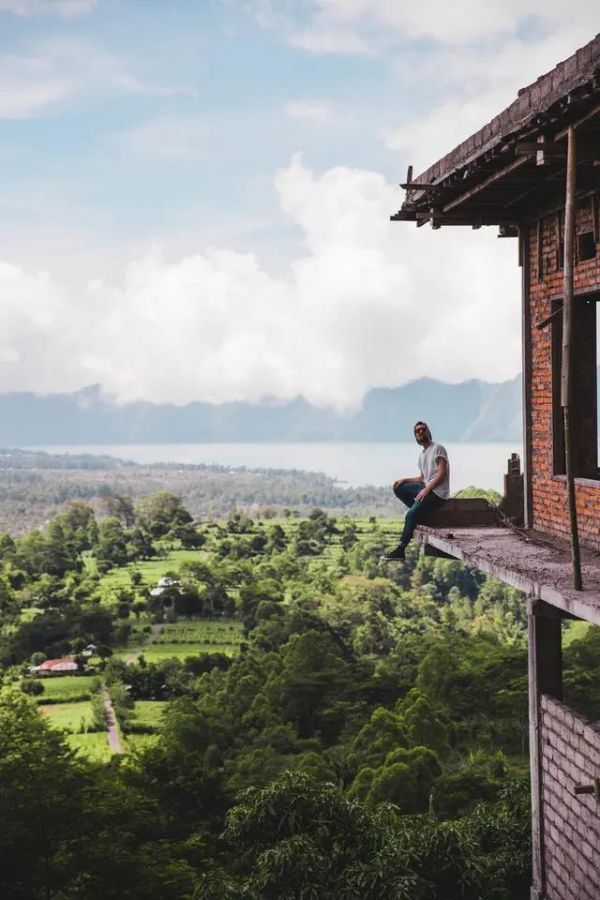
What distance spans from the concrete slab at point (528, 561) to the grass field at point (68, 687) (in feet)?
Result: 151

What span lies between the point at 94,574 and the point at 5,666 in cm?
1844

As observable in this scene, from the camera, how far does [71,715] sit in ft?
161

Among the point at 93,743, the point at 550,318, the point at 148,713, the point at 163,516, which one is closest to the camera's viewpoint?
the point at 550,318

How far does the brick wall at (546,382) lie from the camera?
7277 mm

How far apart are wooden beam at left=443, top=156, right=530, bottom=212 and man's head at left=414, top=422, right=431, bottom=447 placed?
1719 millimetres

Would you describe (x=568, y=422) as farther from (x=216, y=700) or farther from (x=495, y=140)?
(x=216, y=700)

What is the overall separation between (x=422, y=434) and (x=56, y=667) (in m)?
50.9

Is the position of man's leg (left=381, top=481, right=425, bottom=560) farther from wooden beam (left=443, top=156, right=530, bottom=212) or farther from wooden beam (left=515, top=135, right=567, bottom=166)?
wooden beam (left=515, top=135, right=567, bottom=166)

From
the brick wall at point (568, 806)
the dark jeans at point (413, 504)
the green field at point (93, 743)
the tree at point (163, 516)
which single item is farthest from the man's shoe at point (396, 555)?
the tree at point (163, 516)

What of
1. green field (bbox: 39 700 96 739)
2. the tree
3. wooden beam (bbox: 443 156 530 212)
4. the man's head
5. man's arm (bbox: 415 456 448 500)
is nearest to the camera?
wooden beam (bbox: 443 156 530 212)

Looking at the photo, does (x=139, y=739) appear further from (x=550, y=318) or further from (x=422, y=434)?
(x=550, y=318)

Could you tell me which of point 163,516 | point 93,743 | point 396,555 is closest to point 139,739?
point 93,743

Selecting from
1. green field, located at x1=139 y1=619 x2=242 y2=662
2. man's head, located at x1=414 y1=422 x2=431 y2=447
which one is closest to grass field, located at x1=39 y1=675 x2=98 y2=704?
green field, located at x1=139 y1=619 x2=242 y2=662

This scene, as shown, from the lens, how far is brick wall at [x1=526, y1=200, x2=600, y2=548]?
728 cm
